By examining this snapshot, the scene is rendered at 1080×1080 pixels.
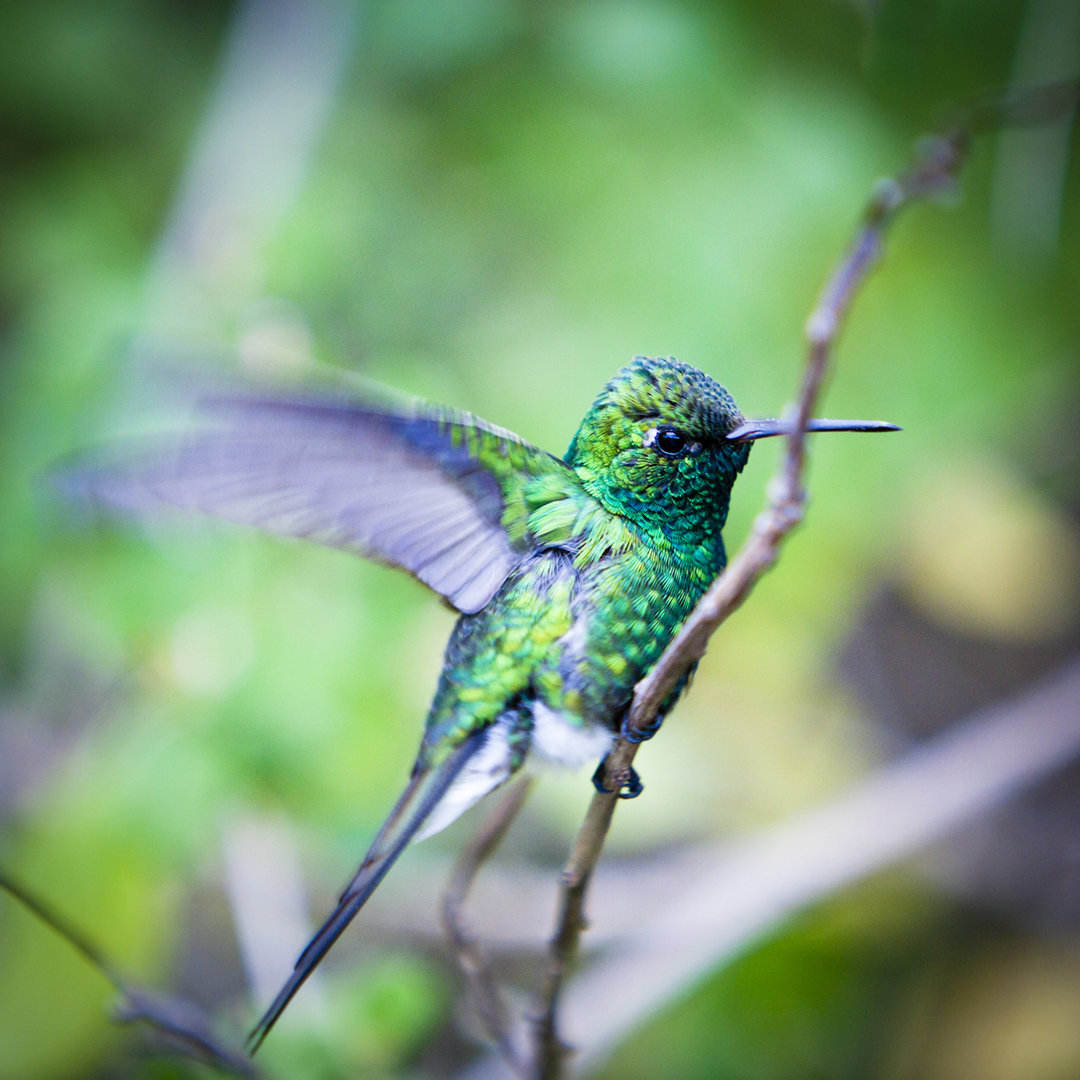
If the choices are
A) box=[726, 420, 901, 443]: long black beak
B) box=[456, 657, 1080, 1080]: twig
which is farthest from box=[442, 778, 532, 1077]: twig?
box=[456, 657, 1080, 1080]: twig

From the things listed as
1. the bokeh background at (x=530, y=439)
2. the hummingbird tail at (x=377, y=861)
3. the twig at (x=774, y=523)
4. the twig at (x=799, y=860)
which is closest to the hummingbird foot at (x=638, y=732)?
the twig at (x=774, y=523)

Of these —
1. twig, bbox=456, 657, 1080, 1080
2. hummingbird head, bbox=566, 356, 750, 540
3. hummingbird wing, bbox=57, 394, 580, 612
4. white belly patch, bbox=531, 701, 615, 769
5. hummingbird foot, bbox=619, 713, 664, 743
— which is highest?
hummingbird head, bbox=566, 356, 750, 540

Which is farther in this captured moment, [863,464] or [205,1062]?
[863,464]

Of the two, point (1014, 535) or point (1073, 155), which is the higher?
point (1073, 155)

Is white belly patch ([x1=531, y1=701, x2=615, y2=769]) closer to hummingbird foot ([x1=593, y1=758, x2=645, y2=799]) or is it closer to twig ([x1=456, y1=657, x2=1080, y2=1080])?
hummingbird foot ([x1=593, y1=758, x2=645, y2=799])

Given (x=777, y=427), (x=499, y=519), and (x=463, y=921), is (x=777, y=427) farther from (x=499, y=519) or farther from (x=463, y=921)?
(x=463, y=921)

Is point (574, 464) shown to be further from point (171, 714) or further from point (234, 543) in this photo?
point (171, 714)

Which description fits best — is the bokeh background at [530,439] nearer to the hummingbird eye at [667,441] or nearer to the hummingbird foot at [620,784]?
the hummingbird foot at [620,784]

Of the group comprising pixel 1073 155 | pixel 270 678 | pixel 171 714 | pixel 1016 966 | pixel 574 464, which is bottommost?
pixel 1016 966

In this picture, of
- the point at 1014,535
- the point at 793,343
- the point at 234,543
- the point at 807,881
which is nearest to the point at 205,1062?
the point at 234,543
